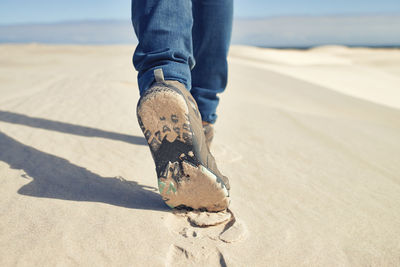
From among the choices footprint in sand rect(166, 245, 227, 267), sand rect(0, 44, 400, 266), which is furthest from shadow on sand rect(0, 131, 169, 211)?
footprint in sand rect(166, 245, 227, 267)

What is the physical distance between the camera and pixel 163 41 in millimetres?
1043

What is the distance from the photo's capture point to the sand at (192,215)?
93cm

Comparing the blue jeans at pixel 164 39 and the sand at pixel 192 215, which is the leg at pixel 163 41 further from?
the sand at pixel 192 215

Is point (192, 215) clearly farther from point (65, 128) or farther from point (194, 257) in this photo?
point (65, 128)

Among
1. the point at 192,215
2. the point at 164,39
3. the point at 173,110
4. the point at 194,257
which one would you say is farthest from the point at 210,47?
the point at 194,257

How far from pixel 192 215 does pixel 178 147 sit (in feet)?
0.81

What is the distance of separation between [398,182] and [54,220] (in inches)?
62.7

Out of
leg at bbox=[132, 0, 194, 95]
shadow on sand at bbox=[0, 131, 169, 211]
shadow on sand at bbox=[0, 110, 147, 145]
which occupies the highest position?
leg at bbox=[132, 0, 194, 95]

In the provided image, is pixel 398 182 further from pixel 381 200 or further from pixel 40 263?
pixel 40 263

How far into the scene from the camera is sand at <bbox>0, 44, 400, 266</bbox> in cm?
93

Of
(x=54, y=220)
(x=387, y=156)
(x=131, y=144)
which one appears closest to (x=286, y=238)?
(x=54, y=220)

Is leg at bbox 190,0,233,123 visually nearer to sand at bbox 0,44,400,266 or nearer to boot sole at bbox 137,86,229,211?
sand at bbox 0,44,400,266

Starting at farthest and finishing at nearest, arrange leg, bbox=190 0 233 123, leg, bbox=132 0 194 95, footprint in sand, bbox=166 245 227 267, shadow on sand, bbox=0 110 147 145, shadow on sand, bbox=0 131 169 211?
shadow on sand, bbox=0 110 147 145 → leg, bbox=190 0 233 123 → shadow on sand, bbox=0 131 169 211 → leg, bbox=132 0 194 95 → footprint in sand, bbox=166 245 227 267

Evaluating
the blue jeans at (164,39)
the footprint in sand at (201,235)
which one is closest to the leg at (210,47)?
the blue jeans at (164,39)
